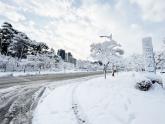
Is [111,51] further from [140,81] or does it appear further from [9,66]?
[9,66]

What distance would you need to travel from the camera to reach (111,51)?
22.0 metres

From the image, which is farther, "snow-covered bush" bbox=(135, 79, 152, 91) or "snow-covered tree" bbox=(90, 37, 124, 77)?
"snow-covered tree" bbox=(90, 37, 124, 77)

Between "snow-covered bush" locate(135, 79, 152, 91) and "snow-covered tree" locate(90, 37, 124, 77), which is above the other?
"snow-covered tree" locate(90, 37, 124, 77)

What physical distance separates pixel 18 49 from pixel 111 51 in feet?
111

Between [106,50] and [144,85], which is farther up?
[106,50]

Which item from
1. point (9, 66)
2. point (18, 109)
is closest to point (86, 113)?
A: point (18, 109)

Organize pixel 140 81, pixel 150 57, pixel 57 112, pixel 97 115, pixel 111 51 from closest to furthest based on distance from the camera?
pixel 97 115
pixel 57 112
pixel 140 81
pixel 150 57
pixel 111 51

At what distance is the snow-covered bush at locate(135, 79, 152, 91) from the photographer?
10.4 meters

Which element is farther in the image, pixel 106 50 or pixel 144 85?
pixel 106 50

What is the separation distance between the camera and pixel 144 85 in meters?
10.3

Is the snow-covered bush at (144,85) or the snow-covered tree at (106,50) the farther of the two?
the snow-covered tree at (106,50)

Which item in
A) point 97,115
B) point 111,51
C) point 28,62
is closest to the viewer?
point 97,115

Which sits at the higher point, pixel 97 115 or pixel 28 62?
pixel 28 62

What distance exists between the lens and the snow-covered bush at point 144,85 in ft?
34.0
